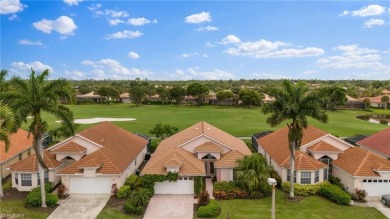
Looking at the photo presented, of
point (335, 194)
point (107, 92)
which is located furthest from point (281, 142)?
point (107, 92)

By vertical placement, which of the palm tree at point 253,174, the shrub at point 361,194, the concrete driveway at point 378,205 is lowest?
the concrete driveway at point 378,205

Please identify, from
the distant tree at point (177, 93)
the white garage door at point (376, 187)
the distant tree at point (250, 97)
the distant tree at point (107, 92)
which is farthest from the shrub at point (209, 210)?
the distant tree at point (107, 92)

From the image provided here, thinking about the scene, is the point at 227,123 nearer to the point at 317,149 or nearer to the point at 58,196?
the point at 317,149

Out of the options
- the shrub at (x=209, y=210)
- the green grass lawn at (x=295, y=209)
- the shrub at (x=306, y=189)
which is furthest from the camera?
the shrub at (x=306, y=189)

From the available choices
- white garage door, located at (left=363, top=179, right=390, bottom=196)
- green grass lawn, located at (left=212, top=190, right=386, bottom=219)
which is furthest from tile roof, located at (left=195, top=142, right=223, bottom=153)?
white garage door, located at (left=363, top=179, right=390, bottom=196)

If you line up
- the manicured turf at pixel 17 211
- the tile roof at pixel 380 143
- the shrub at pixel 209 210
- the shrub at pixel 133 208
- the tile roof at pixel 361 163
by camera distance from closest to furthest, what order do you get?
1. the shrub at pixel 209 210
2. the manicured turf at pixel 17 211
3. the shrub at pixel 133 208
4. the tile roof at pixel 361 163
5. the tile roof at pixel 380 143

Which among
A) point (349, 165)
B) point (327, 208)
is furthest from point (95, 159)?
point (349, 165)

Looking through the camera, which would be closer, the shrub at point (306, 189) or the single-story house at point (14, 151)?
the shrub at point (306, 189)

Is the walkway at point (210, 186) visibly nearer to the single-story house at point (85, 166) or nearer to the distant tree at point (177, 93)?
the single-story house at point (85, 166)
